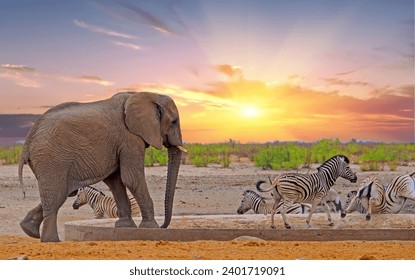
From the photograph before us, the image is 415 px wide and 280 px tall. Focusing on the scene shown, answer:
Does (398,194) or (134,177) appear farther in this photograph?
(398,194)

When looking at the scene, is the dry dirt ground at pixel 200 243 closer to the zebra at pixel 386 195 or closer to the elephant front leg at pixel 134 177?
the zebra at pixel 386 195

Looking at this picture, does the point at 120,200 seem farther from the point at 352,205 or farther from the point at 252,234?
the point at 352,205

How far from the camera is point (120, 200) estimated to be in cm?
1145

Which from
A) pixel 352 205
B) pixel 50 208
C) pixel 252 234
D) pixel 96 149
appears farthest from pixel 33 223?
pixel 352 205

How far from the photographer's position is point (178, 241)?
30.4 feet

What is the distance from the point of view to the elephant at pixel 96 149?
1061cm

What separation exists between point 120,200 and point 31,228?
1178 mm

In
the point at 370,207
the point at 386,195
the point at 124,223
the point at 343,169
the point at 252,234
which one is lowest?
the point at 124,223

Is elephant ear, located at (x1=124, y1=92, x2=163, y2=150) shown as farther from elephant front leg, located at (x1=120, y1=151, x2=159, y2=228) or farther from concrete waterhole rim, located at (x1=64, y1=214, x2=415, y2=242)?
concrete waterhole rim, located at (x1=64, y1=214, x2=415, y2=242)

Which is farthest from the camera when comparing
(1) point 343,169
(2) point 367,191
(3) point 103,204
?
(3) point 103,204

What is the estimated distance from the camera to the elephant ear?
36.4ft

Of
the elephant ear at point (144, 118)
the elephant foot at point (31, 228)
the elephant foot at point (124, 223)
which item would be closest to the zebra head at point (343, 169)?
the elephant ear at point (144, 118)

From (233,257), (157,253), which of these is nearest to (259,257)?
(233,257)
